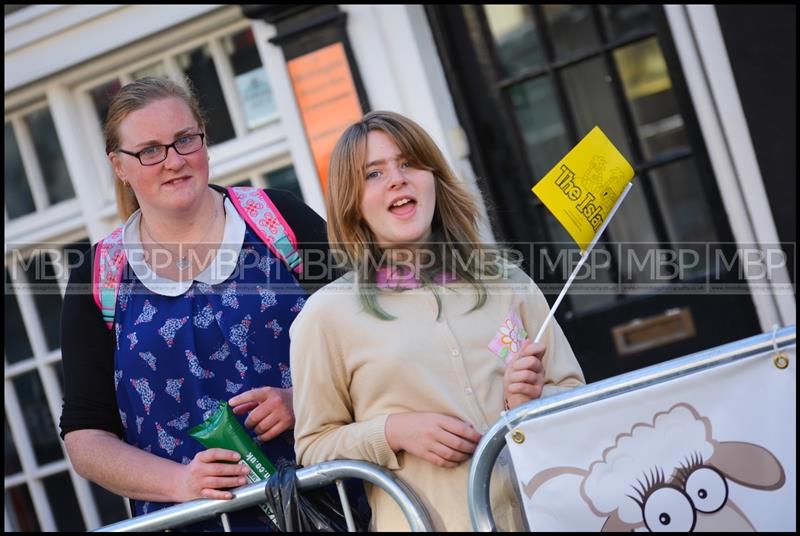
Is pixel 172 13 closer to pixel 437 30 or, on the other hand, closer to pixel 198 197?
pixel 437 30

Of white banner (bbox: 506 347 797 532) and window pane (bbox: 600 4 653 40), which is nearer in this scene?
white banner (bbox: 506 347 797 532)

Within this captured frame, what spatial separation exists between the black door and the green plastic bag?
7.94 ft

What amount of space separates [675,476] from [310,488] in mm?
757

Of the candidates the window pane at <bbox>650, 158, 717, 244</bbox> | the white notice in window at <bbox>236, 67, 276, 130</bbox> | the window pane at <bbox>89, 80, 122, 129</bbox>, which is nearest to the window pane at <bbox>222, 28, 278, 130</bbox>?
the white notice in window at <bbox>236, 67, 276, 130</bbox>

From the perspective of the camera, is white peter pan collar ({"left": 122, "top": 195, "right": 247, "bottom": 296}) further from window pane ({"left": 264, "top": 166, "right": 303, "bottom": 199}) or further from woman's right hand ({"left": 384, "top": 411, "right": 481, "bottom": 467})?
window pane ({"left": 264, "top": 166, "right": 303, "bottom": 199})

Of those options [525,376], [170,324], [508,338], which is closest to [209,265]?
[170,324]

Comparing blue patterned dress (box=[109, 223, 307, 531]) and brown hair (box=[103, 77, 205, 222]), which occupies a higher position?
brown hair (box=[103, 77, 205, 222])

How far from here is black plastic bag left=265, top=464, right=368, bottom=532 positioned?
2.12 m

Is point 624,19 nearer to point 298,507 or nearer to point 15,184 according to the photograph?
point 298,507

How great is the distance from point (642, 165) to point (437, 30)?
1.13 meters

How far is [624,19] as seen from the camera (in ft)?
14.9

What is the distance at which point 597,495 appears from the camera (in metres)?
1.96

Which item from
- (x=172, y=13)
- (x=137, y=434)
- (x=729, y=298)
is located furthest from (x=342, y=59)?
(x=137, y=434)

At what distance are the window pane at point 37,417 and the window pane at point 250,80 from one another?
1899 mm
